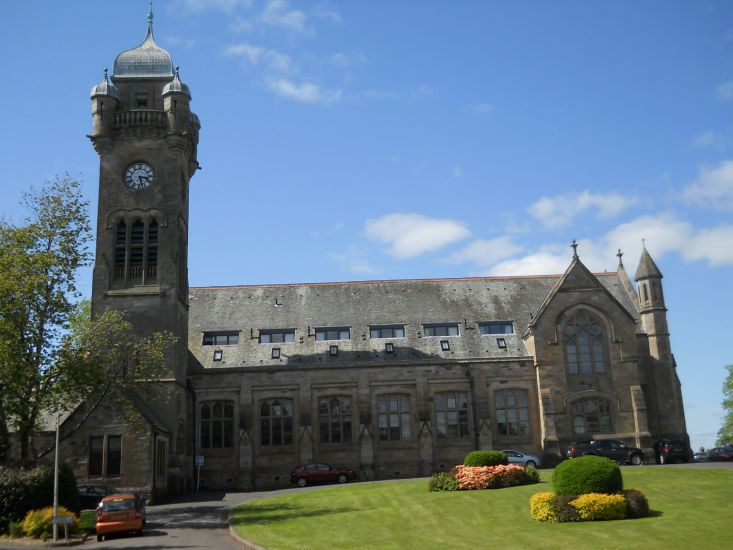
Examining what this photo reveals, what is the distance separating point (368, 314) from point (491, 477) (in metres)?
21.7

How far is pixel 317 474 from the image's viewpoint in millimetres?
45656

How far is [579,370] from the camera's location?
4903 cm

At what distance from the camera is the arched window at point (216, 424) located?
158ft

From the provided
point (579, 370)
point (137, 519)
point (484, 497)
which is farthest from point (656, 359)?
point (137, 519)

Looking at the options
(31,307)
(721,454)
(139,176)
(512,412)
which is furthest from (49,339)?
(721,454)

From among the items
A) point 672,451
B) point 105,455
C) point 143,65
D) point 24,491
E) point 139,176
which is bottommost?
point 24,491

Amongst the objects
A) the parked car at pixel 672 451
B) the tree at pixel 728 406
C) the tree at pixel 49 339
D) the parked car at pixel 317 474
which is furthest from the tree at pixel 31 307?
the tree at pixel 728 406

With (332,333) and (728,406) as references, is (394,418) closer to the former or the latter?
(332,333)

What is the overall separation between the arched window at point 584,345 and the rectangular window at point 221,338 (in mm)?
21506

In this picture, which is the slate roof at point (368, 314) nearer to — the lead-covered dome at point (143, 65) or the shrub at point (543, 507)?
the lead-covered dome at point (143, 65)

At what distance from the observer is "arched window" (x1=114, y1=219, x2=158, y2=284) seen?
4625cm

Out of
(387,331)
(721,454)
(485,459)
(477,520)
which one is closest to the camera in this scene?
(477,520)

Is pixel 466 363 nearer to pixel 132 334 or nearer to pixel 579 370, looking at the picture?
pixel 579 370

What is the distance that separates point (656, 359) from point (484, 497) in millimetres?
24769
